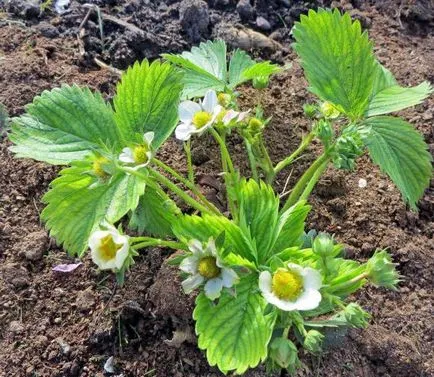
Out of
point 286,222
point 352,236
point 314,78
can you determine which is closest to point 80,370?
point 286,222

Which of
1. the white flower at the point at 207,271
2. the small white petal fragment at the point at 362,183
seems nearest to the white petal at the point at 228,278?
the white flower at the point at 207,271

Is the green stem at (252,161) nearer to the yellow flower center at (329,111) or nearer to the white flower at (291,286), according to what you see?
the yellow flower center at (329,111)

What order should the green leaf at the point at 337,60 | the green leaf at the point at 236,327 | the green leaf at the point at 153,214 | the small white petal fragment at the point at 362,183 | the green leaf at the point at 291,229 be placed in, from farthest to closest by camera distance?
the small white petal fragment at the point at 362,183 < the green leaf at the point at 337,60 < the green leaf at the point at 153,214 < the green leaf at the point at 291,229 < the green leaf at the point at 236,327

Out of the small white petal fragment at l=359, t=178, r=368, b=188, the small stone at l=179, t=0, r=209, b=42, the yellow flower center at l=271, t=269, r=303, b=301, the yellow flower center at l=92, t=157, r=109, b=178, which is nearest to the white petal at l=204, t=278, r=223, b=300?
the yellow flower center at l=271, t=269, r=303, b=301

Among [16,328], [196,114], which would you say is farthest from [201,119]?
[16,328]

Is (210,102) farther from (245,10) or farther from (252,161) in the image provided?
(245,10)

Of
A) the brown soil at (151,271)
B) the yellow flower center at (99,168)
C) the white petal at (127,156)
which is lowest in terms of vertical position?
the brown soil at (151,271)

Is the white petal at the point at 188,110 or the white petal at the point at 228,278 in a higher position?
the white petal at the point at 188,110
